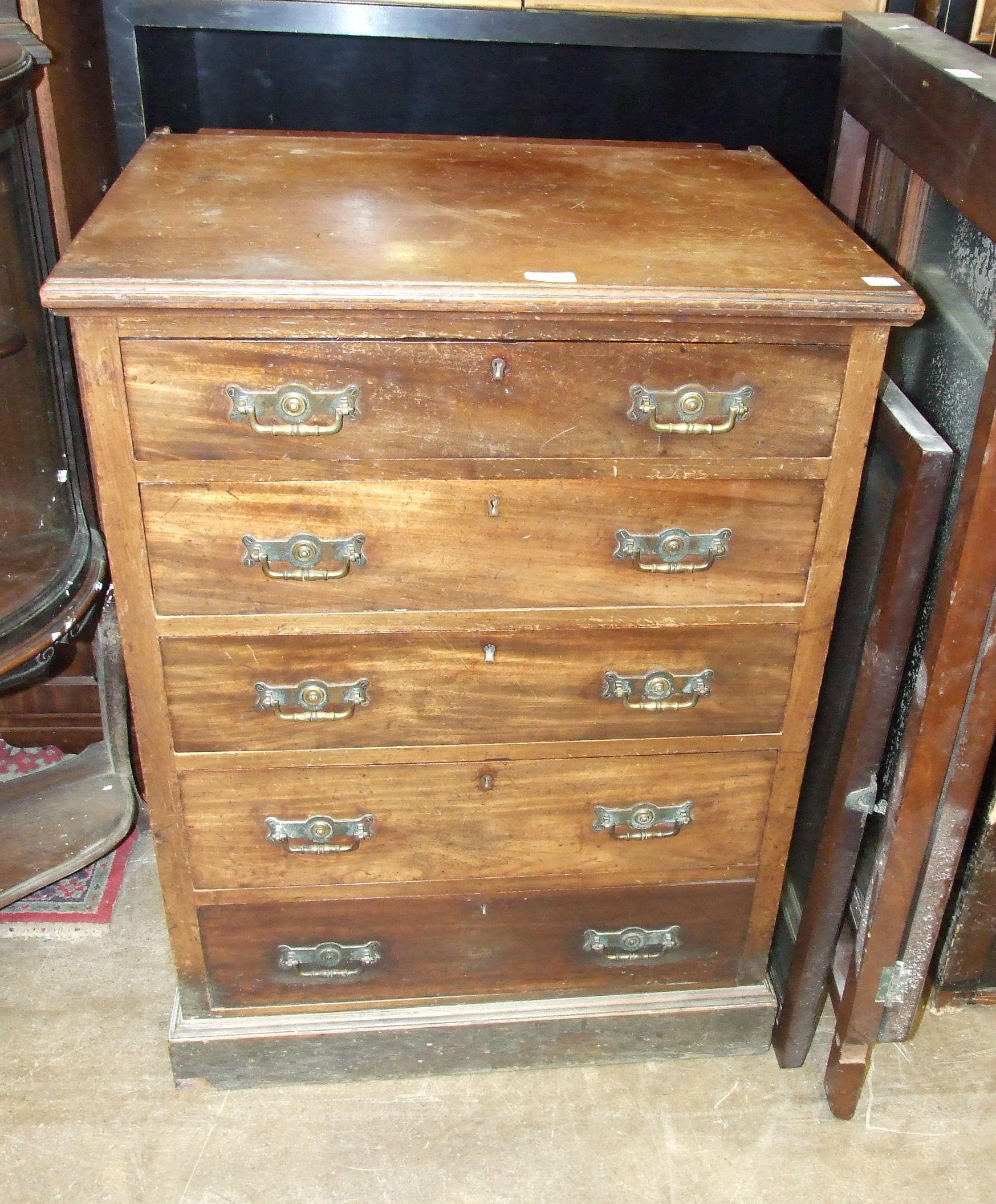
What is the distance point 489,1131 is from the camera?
1.69 m

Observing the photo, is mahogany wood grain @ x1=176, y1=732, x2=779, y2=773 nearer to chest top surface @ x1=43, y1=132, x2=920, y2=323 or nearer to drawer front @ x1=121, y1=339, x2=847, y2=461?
drawer front @ x1=121, y1=339, x2=847, y2=461

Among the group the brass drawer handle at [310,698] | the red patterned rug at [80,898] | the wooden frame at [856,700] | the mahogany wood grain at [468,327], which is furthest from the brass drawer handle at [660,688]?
the red patterned rug at [80,898]

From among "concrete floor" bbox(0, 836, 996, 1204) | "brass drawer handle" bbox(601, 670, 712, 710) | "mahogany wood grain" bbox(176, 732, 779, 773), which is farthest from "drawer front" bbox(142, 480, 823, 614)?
"concrete floor" bbox(0, 836, 996, 1204)

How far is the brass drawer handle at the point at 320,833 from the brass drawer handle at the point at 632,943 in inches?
14.5

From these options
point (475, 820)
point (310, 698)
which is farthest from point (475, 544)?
point (475, 820)

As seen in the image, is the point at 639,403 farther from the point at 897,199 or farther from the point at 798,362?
the point at 897,199

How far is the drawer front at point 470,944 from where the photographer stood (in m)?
1.64

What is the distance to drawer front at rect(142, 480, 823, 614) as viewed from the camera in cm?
132

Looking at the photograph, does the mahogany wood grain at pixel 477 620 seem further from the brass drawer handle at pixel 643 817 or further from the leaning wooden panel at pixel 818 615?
the brass drawer handle at pixel 643 817

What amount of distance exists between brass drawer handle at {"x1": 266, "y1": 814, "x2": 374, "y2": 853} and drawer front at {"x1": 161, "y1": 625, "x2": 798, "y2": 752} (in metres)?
0.12

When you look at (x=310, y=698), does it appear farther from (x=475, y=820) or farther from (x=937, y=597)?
(x=937, y=597)

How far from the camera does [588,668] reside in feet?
4.83

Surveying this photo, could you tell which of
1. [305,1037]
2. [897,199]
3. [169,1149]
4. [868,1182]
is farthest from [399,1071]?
[897,199]

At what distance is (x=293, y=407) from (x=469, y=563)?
272 millimetres
